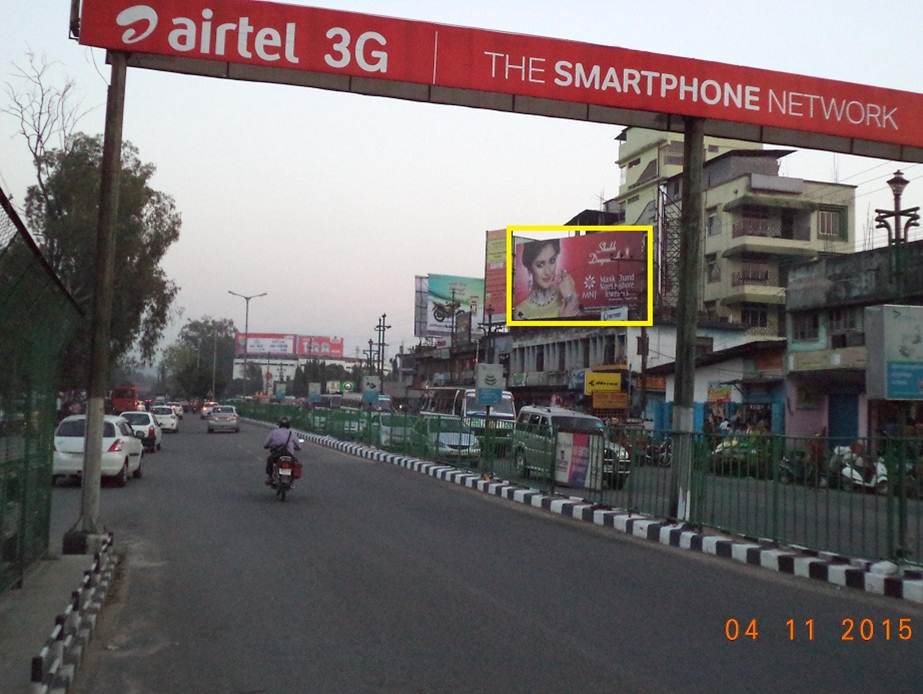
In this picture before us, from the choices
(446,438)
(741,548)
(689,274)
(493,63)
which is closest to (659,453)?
(741,548)

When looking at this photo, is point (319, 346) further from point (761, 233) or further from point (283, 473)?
point (283, 473)

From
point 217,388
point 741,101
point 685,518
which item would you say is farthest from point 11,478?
point 217,388

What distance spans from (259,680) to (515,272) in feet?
158

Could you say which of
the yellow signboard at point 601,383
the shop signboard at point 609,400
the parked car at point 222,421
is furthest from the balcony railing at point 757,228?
the parked car at point 222,421

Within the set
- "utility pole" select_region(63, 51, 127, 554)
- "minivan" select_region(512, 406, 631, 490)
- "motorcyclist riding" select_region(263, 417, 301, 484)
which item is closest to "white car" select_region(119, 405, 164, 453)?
"motorcyclist riding" select_region(263, 417, 301, 484)

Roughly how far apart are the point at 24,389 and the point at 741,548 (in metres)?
7.82

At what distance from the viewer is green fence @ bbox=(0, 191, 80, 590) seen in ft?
19.7

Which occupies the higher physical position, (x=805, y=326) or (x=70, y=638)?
(x=805, y=326)

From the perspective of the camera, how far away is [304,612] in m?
7.31

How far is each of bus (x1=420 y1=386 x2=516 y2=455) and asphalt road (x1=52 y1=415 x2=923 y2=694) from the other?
612cm

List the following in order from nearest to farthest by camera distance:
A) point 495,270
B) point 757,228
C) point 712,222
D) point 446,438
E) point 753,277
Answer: point 446,438 < point 757,228 < point 753,277 < point 712,222 < point 495,270

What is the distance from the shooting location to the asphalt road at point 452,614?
5645 millimetres
